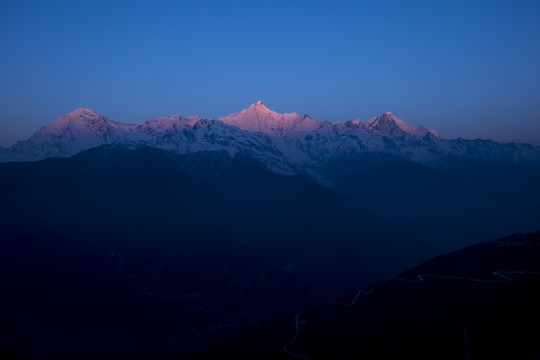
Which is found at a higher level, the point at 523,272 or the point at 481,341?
the point at 523,272

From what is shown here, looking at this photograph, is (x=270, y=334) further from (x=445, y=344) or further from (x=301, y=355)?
(x=445, y=344)

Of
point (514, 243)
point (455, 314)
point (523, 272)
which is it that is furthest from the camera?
point (514, 243)

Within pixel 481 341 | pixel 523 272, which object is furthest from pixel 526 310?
pixel 523 272

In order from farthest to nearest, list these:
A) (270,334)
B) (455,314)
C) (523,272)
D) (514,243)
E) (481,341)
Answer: (514,243)
(270,334)
(523,272)
(455,314)
(481,341)

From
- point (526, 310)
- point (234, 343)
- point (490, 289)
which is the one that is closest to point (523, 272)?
point (490, 289)

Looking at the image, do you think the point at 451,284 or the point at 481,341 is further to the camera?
the point at 451,284

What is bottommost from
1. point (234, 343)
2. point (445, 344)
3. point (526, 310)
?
point (234, 343)
